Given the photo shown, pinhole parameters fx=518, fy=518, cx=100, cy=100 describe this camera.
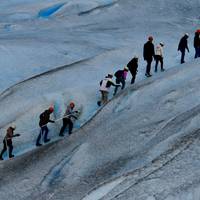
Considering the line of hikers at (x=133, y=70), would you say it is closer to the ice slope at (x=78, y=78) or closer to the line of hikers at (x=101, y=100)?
the line of hikers at (x=101, y=100)

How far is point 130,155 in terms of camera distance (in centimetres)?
1570

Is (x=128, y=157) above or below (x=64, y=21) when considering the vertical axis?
below

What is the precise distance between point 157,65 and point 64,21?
45.3ft

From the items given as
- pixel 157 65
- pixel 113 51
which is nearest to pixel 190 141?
pixel 157 65

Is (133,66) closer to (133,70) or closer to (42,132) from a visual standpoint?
(133,70)

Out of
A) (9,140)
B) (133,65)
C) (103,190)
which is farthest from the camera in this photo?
(133,65)

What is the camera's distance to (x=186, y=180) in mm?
13047

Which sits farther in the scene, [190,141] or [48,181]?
[48,181]

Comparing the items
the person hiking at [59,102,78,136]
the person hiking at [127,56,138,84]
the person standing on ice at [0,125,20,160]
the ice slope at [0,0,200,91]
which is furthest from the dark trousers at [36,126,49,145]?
the ice slope at [0,0,200,91]

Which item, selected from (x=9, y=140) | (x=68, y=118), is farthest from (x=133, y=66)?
(x=9, y=140)

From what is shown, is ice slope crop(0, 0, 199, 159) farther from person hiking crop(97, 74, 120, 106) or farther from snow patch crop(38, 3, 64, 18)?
person hiking crop(97, 74, 120, 106)

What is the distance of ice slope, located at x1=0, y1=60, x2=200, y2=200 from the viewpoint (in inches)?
532

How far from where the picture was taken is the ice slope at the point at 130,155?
13.5 m

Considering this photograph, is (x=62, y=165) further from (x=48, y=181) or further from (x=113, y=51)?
(x=113, y=51)
